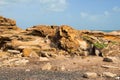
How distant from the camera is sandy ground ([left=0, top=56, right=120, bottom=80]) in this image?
15603 millimetres

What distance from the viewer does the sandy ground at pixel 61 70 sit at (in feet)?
51.2

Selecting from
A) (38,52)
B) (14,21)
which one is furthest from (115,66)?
(14,21)

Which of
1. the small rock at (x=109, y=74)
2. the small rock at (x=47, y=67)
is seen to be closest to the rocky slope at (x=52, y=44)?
the small rock at (x=47, y=67)

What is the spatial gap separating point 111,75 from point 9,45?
1230cm

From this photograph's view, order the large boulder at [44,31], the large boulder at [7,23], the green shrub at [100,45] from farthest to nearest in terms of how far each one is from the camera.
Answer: the large boulder at [7,23] < the large boulder at [44,31] < the green shrub at [100,45]

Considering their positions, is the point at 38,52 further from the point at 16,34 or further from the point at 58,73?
the point at 58,73

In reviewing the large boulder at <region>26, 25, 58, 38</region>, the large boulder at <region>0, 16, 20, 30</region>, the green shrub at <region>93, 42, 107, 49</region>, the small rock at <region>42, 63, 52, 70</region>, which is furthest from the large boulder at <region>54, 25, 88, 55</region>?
the large boulder at <region>0, 16, 20, 30</region>

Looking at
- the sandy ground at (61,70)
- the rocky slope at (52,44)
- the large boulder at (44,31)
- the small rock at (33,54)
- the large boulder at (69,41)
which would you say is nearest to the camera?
the sandy ground at (61,70)

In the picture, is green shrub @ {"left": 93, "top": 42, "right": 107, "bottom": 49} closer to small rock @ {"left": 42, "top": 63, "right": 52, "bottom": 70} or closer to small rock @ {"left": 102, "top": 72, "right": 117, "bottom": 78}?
small rock @ {"left": 42, "top": 63, "right": 52, "bottom": 70}

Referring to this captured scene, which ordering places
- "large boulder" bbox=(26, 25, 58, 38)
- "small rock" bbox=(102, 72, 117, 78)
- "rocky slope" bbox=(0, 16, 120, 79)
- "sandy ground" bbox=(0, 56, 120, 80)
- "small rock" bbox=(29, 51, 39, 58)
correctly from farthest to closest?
"large boulder" bbox=(26, 25, 58, 38)
"rocky slope" bbox=(0, 16, 120, 79)
"small rock" bbox=(29, 51, 39, 58)
"small rock" bbox=(102, 72, 117, 78)
"sandy ground" bbox=(0, 56, 120, 80)

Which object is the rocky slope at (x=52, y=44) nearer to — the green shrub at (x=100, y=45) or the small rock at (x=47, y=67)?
the green shrub at (x=100, y=45)

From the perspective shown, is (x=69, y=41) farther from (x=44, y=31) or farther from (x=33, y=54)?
(x=33, y=54)

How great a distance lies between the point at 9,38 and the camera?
2630 cm

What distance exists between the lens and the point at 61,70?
699 inches
